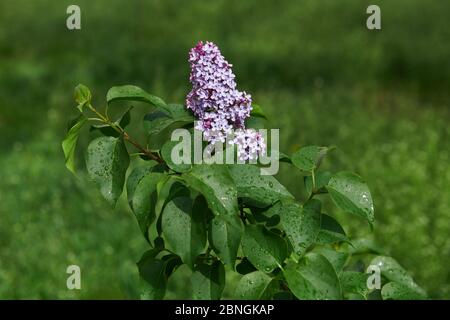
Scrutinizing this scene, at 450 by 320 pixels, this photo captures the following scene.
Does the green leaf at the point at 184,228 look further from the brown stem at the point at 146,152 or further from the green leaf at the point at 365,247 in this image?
the green leaf at the point at 365,247

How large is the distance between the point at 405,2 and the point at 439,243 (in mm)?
5327

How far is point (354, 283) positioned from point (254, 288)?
1.08ft

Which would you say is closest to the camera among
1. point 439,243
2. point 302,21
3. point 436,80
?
point 439,243

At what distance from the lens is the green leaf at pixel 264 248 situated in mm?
1535

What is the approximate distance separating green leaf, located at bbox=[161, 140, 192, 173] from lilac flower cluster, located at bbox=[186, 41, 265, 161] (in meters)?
0.08

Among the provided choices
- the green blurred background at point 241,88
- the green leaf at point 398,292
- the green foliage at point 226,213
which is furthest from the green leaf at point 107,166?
the green blurred background at point 241,88

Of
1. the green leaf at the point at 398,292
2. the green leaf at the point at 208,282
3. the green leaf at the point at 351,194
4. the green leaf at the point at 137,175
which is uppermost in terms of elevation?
the green leaf at the point at 137,175

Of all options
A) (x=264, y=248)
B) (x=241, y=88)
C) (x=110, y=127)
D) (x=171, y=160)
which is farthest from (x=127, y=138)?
(x=241, y=88)

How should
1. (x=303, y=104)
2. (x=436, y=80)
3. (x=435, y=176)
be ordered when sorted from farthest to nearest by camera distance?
(x=436, y=80)
(x=303, y=104)
(x=435, y=176)

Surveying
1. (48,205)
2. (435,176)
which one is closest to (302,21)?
(435,176)

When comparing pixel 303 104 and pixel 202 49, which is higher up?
pixel 202 49
